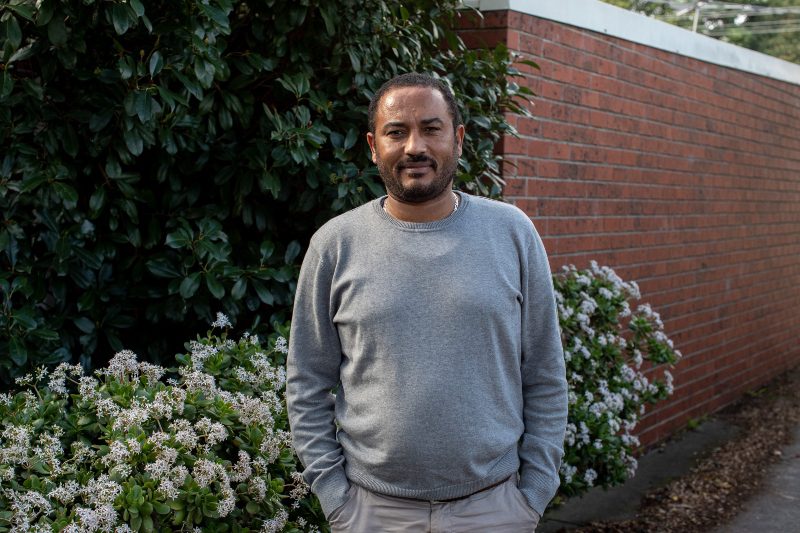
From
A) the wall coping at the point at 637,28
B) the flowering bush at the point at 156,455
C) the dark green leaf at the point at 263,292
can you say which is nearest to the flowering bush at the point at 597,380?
the wall coping at the point at 637,28

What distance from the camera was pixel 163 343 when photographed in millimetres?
4266

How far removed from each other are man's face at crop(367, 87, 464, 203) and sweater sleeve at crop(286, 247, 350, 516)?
30 centimetres

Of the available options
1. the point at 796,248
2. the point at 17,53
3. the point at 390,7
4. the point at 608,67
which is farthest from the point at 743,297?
the point at 17,53

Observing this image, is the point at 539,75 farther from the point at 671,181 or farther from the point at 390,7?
the point at 671,181

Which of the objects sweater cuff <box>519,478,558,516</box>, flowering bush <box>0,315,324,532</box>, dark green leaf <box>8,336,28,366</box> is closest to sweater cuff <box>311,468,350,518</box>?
flowering bush <box>0,315,324,532</box>

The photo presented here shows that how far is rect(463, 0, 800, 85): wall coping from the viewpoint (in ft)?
18.6

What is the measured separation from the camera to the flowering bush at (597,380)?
16.0 ft

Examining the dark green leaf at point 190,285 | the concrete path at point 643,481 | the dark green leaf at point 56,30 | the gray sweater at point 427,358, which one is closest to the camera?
the gray sweater at point 427,358

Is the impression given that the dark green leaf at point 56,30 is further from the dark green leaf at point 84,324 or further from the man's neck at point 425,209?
the man's neck at point 425,209

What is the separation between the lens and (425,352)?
2.53 meters

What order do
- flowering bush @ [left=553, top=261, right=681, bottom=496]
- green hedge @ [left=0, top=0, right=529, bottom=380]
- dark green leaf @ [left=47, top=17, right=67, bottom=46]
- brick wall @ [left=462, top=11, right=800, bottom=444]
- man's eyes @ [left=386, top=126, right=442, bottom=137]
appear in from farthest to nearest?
brick wall @ [left=462, top=11, right=800, bottom=444] → flowering bush @ [left=553, top=261, right=681, bottom=496] → green hedge @ [left=0, top=0, right=529, bottom=380] → dark green leaf @ [left=47, top=17, right=67, bottom=46] → man's eyes @ [left=386, top=126, right=442, bottom=137]

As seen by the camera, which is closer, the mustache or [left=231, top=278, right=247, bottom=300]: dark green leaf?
the mustache

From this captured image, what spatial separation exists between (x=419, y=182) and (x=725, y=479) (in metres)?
4.75

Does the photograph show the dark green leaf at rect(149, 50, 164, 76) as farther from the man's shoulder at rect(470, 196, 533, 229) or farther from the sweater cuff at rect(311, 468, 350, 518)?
the sweater cuff at rect(311, 468, 350, 518)
